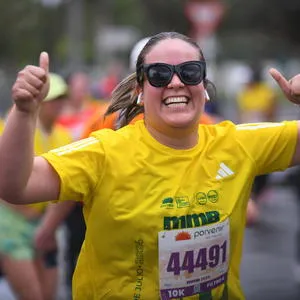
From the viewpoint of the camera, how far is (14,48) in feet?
176

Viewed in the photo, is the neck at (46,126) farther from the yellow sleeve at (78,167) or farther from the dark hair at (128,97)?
the yellow sleeve at (78,167)

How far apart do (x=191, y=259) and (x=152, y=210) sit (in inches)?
10.4

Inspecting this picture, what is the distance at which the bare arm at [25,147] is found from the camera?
2943mm

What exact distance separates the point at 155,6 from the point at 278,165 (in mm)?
42029

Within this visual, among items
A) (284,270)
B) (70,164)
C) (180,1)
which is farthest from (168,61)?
(180,1)

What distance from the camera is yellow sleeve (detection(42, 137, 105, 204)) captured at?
324cm

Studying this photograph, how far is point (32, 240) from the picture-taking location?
5.64 meters

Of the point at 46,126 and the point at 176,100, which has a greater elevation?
the point at 176,100

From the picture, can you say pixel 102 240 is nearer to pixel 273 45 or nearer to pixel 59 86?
pixel 59 86

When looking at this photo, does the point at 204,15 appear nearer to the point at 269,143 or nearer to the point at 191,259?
the point at 269,143

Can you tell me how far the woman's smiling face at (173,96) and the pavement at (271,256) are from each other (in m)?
4.24

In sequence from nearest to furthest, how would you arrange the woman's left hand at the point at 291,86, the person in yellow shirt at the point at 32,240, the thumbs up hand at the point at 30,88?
the thumbs up hand at the point at 30,88 → the woman's left hand at the point at 291,86 → the person in yellow shirt at the point at 32,240

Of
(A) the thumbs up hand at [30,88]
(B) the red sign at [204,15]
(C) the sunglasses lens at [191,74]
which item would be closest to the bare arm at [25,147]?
(A) the thumbs up hand at [30,88]

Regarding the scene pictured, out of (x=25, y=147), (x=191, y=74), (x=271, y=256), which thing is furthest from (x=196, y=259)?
(x=271, y=256)
